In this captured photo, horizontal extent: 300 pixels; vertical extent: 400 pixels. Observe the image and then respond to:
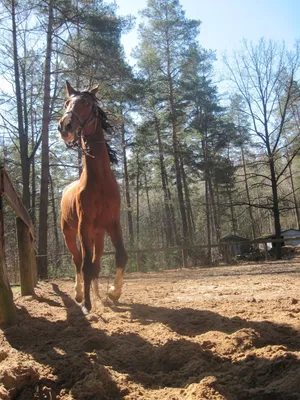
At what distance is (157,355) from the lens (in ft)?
8.88

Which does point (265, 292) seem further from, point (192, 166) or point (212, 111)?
point (212, 111)

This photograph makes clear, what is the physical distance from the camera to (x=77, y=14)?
50.0 feet

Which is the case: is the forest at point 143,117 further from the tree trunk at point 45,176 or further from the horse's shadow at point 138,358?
the horse's shadow at point 138,358

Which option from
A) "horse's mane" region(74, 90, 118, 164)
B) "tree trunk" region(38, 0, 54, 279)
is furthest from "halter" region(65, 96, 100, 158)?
"tree trunk" region(38, 0, 54, 279)

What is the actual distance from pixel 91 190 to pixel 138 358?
307 cm

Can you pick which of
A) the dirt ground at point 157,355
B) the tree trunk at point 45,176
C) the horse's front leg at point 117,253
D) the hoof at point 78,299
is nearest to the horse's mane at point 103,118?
the horse's front leg at point 117,253

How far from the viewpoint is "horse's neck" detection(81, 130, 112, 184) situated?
18.0 feet

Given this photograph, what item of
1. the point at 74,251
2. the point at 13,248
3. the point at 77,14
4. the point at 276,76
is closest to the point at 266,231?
the point at 276,76

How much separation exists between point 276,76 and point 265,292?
18.8m

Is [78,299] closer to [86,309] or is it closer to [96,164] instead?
[86,309]

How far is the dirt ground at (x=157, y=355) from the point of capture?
210 cm

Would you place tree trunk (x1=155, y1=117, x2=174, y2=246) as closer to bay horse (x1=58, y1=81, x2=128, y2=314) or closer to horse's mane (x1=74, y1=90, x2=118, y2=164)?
horse's mane (x1=74, y1=90, x2=118, y2=164)

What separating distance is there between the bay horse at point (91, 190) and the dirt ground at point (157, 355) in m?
1.12

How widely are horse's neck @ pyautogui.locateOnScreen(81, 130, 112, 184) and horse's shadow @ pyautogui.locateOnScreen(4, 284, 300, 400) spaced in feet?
7.38
